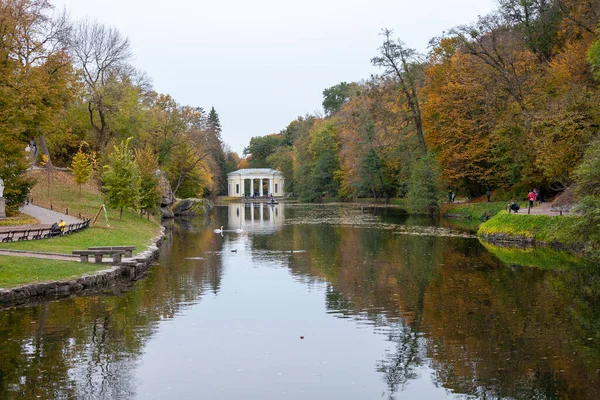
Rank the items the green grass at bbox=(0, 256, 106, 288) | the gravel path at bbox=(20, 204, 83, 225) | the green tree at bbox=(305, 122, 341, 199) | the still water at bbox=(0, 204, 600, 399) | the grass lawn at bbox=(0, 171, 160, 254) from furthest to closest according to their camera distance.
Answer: the green tree at bbox=(305, 122, 341, 199)
the gravel path at bbox=(20, 204, 83, 225)
the grass lawn at bbox=(0, 171, 160, 254)
the green grass at bbox=(0, 256, 106, 288)
the still water at bbox=(0, 204, 600, 399)

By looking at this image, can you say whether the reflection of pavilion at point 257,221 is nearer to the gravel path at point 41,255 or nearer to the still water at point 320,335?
the still water at point 320,335

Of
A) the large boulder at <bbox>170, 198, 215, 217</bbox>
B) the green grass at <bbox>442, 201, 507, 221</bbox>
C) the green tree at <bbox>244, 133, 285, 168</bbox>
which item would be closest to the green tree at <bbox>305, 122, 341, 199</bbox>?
the large boulder at <bbox>170, 198, 215, 217</bbox>

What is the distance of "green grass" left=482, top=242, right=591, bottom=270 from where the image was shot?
2172cm

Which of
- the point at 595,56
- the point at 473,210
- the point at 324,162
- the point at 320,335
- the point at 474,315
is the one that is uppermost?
the point at 595,56

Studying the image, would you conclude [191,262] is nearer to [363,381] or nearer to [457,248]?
[457,248]

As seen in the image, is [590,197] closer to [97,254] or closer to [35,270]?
[97,254]

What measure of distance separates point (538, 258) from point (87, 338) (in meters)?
17.7

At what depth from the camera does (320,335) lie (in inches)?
490

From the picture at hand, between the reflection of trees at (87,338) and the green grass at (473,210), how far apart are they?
2926cm

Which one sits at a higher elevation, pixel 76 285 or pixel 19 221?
pixel 19 221

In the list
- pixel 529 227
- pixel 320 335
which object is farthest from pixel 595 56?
pixel 320 335

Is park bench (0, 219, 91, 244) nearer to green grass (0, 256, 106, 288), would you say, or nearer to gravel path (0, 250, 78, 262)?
gravel path (0, 250, 78, 262)

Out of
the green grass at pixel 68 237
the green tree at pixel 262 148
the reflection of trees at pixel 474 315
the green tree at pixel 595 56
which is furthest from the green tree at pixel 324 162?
the reflection of trees at pixel 474 315

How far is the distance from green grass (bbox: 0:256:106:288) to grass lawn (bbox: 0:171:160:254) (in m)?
2.84
